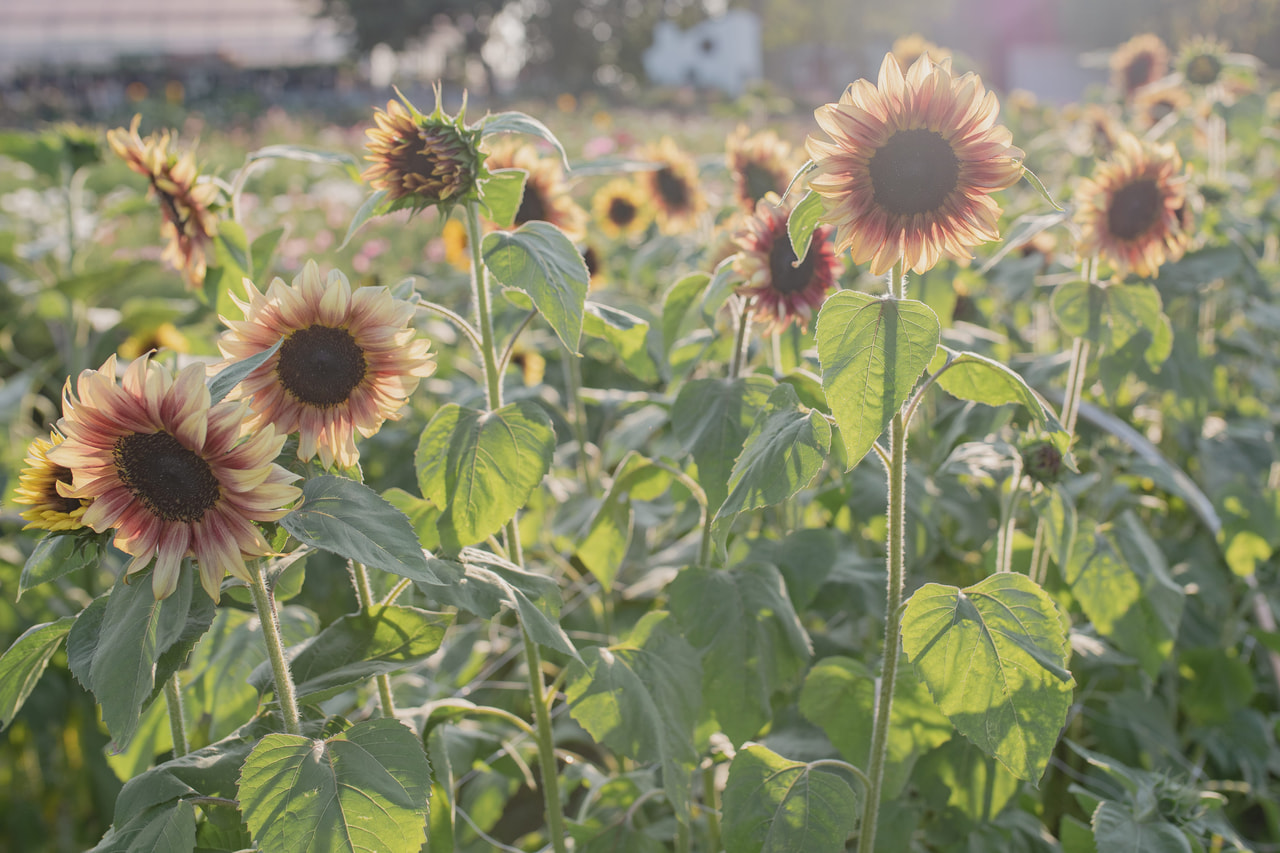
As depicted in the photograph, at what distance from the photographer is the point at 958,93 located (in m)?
0.85

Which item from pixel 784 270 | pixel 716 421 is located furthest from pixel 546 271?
pixel 784 270

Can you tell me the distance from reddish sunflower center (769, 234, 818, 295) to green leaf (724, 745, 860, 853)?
0.54 meters

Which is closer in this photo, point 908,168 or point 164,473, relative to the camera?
point 164,473

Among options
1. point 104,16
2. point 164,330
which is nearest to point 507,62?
point 104,16

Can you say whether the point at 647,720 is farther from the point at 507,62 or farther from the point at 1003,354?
the point at 507,62

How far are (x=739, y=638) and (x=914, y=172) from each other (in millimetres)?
→ 542

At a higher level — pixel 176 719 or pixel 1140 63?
pixel 1140 63

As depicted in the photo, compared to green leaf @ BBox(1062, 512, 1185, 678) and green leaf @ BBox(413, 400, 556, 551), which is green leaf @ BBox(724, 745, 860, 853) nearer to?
green leaf @ BBox(413, 400, 556, 551)

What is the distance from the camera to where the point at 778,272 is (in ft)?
3.87

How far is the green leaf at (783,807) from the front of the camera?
952 mm

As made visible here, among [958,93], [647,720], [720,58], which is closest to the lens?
[958,93]

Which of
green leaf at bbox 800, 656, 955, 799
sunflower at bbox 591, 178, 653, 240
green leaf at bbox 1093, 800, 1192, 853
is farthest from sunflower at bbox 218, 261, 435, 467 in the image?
sunflower at bbox 591, 178, 653, 240

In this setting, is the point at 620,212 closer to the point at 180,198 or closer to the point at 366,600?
the point at 180,198

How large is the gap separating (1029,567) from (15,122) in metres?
16.8
